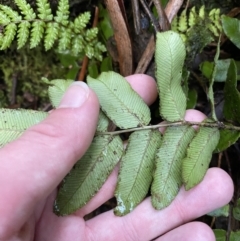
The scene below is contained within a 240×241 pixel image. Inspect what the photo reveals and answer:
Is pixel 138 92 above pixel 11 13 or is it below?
below

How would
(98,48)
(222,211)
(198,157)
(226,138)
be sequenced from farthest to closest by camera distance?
(98,48), (222,211), (226,138), (198,157)

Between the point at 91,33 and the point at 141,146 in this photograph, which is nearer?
the point at 141,146

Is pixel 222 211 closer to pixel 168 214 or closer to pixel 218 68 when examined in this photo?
pixel 168 214

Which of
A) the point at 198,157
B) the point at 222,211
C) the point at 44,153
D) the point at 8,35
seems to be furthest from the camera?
the point at 222,211

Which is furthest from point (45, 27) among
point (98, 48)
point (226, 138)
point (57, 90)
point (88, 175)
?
point (226, 138)

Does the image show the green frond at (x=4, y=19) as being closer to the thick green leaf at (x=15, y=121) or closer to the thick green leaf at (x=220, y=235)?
the thick green leaf at (x=15, y=121)

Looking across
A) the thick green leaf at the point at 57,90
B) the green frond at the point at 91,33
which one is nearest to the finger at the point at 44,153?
the thick green leaf at the point at 57,90
